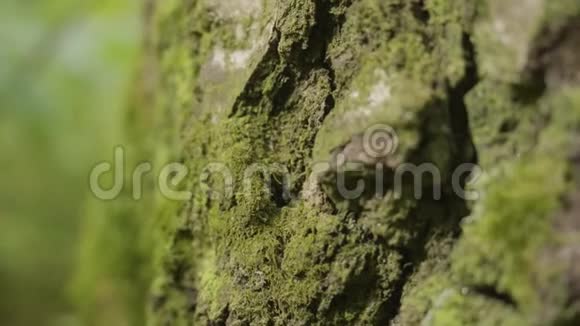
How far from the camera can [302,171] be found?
862mm

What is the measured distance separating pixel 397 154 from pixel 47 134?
2881mm

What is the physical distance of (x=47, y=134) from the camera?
329 cm

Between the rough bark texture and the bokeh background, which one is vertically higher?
the bokeh background

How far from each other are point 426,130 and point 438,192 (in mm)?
73

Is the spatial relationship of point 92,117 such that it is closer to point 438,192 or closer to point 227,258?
point 227,258

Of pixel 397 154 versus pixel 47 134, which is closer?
pixel 397 154

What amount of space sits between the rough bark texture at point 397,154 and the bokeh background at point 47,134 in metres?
2.16

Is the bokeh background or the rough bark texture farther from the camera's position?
the bokeh background

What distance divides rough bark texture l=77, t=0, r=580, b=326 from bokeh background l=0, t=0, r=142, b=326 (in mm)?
2157

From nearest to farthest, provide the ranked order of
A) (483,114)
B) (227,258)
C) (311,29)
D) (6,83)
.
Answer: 1. (483,114)
2. (311,29)
3. (227,258)
4. (6,83)

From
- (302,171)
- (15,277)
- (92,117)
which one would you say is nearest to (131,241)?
(302,171)

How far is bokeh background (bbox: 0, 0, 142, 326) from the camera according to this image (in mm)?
3104

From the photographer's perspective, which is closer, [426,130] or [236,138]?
[426,130]

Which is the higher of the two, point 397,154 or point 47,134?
point 47,134
